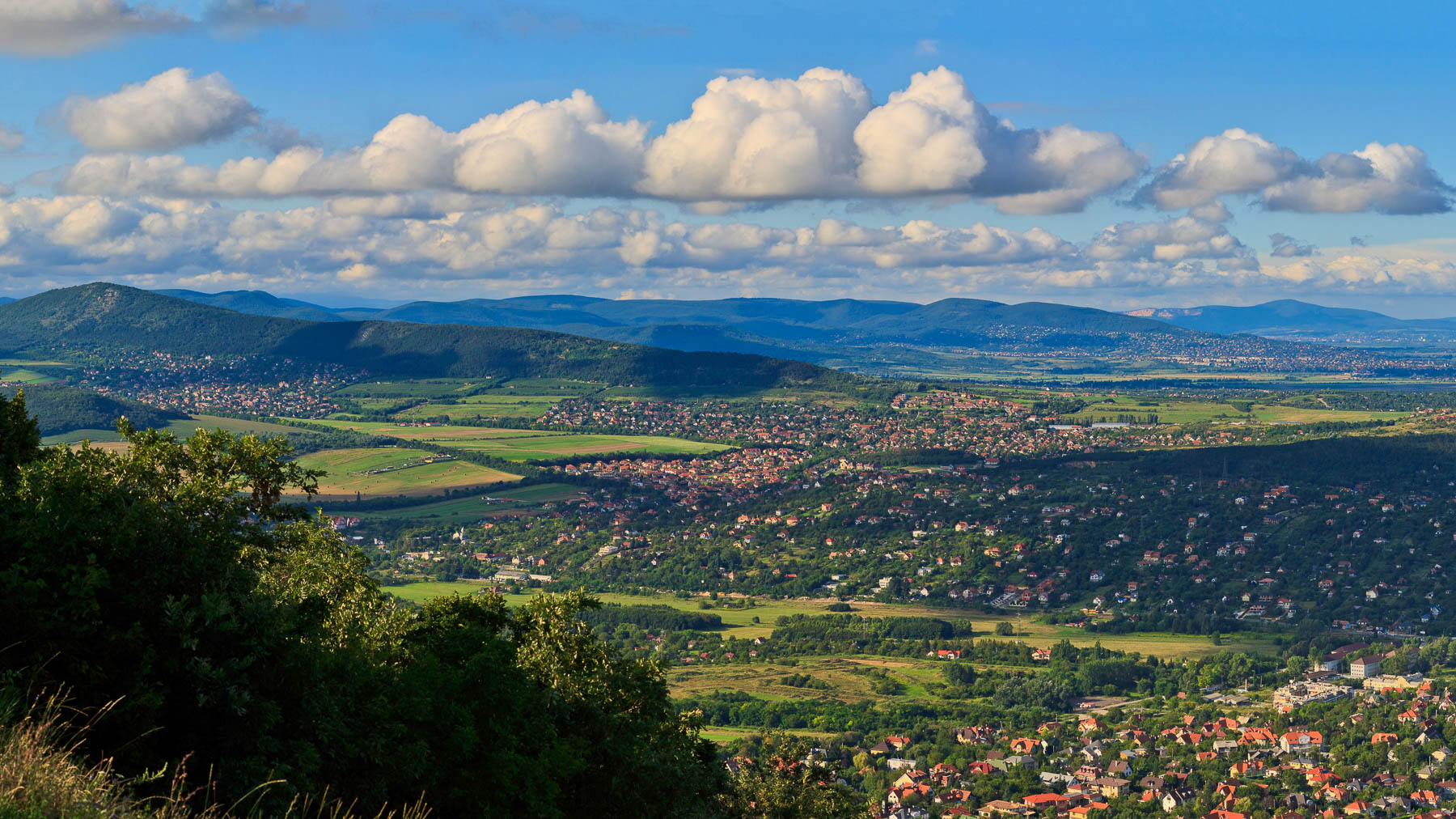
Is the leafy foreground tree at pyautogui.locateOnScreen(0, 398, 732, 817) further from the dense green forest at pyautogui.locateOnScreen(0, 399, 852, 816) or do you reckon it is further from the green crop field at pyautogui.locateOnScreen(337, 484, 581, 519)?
the green crop field at pyautogui.locateOnScreen(337, 484, 581, 519)

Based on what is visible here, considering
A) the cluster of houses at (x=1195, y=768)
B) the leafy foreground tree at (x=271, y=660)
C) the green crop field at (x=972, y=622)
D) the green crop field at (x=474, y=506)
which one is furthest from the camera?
the green crop field at (x=474, y=506)

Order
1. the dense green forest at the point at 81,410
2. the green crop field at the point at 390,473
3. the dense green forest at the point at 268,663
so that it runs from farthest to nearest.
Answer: the dense green forest at the point at 81,410 < the green crop field at the point at 390,473 < the dense green forest at the point at 268,663

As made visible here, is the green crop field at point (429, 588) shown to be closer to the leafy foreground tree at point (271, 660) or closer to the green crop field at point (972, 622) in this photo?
the green crop field at point (972, 622)

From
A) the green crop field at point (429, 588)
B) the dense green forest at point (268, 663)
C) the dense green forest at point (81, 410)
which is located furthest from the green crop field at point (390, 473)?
the dense green forest at point (268, 663)

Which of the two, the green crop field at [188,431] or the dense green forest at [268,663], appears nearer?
the dense green forest at [268,663]

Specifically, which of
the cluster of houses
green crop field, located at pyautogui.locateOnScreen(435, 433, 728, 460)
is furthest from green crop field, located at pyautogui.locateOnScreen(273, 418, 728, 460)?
the cluster of houses

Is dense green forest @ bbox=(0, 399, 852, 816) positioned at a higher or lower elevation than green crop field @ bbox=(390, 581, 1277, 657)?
higher
